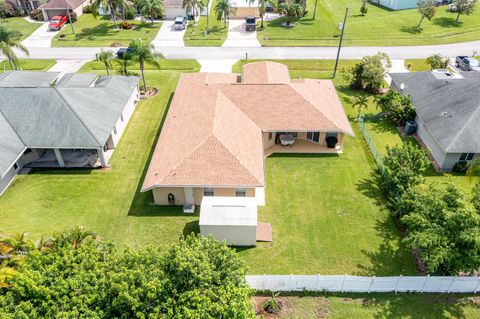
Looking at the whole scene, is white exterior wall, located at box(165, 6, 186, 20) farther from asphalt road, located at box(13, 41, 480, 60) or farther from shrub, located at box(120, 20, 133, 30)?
asphalt road, located at box(13, 41, 480, 60)

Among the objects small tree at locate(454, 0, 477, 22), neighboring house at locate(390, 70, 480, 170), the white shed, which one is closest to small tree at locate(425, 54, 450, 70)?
neighboring house at locate(390, 70, 480, 170)

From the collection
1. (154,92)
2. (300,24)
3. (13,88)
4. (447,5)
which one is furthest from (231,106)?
(447,5)

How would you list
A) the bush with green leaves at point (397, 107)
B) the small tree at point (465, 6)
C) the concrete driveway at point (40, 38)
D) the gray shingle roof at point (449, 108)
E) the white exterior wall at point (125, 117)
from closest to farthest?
the gray shingle roof at point (449, 108) < the white exterior wall at point (125, 117) < the bush with green leaves at point (397, 107) < the concrete driveway at point (40, 38) < the small tree at point (465, 6)

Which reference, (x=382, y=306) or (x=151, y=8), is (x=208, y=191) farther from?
(x=151, y=8)

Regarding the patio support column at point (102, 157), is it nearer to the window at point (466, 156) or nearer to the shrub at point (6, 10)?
the window at point (466, 156)

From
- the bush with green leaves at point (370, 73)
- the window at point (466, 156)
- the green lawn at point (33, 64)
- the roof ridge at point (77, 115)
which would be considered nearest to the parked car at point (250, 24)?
the bush with green leaves at point (370, 73)
